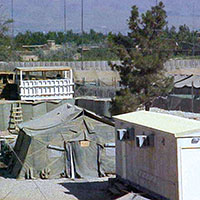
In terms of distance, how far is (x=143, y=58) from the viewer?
2727cm

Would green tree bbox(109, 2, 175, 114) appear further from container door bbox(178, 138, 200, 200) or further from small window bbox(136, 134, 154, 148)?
container door bbox(178, 138, 200, 200)

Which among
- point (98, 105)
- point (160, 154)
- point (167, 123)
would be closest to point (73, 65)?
point (98, 105)

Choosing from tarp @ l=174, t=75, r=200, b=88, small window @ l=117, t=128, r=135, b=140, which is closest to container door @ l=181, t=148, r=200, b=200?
small window @ l=117, t=128, r=135, b=140

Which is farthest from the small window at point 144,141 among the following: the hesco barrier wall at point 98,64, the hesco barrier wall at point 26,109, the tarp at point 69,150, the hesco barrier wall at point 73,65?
the hesco barrier wall at point 98,64

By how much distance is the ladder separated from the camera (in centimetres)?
3159

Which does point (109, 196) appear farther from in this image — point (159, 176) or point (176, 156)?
point (176, 156)

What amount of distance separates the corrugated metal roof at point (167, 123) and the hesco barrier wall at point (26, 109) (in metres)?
15.5

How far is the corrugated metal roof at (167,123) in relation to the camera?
13859 mm

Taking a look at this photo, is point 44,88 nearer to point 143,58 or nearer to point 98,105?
point 98,105

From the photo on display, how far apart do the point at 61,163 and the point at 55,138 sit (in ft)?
2.70

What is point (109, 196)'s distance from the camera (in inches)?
675

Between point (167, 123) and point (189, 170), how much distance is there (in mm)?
1972

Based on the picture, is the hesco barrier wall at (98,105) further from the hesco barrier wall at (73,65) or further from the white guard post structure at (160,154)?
the hesco barrier wall at (73,65)

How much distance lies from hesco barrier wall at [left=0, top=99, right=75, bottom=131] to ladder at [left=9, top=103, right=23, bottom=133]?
0.20 metres
